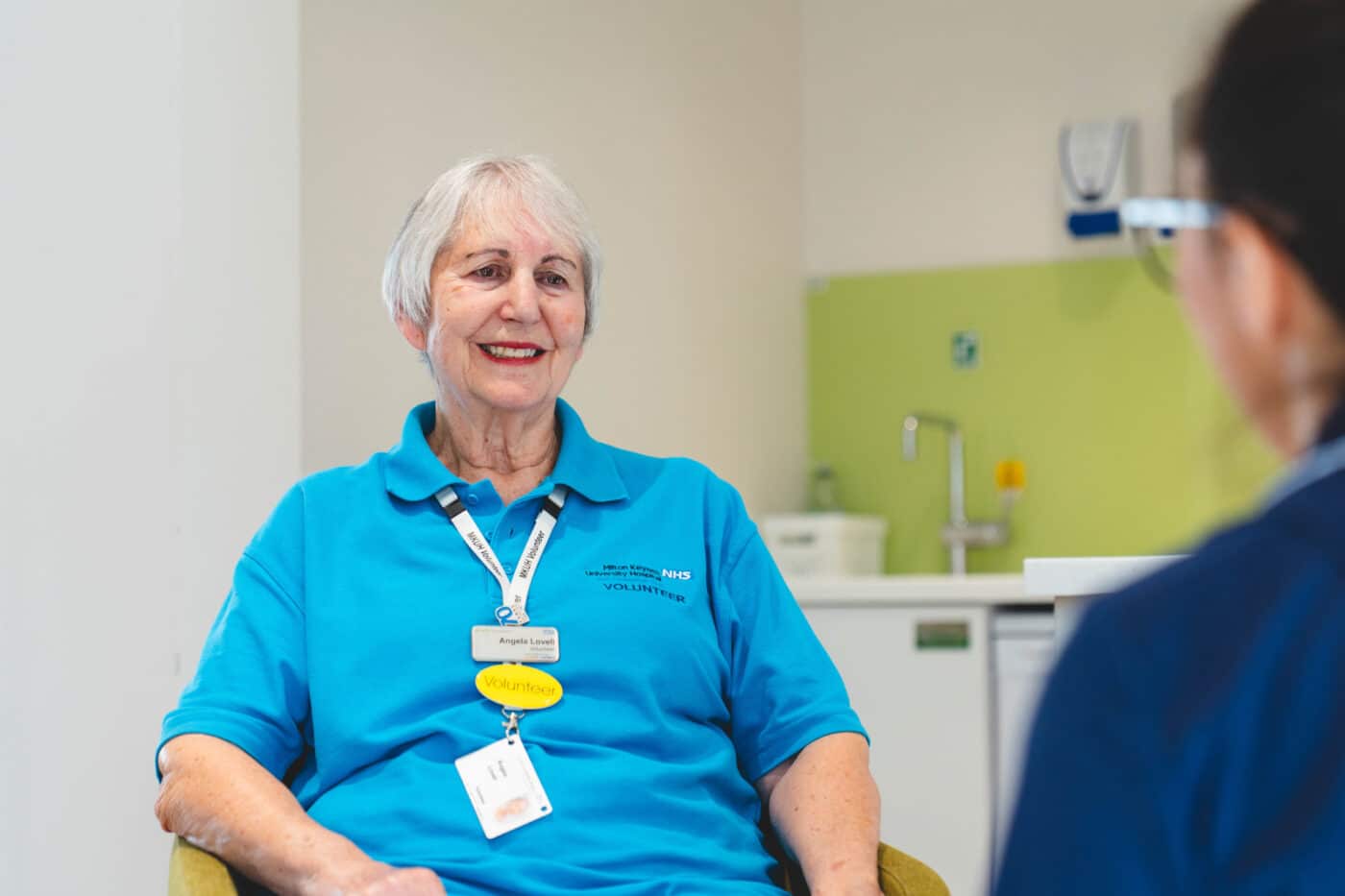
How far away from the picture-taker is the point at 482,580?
67.3 inches

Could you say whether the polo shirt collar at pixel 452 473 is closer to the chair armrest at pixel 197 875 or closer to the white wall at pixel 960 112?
Answer: the chair armrest at pixel 197 875

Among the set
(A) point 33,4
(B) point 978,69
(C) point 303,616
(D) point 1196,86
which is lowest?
(C) point 303,616

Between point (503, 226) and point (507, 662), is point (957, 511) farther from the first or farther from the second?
point (507, 662)

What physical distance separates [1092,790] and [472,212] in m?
1.38

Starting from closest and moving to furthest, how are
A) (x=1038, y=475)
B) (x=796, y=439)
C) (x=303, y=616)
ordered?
1. (x=303, y=616)
2. (x=1038, y=475)
3. (x=796, y=439)

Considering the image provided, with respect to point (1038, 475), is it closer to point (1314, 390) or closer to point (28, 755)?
point (28, 755)

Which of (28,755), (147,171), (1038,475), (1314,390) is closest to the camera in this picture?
(1314,390)

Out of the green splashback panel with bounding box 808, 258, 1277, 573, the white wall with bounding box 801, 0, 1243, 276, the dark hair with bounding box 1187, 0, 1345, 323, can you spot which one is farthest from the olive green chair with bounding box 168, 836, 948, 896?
the white wall with bounding box 801, 0, 1243, 276

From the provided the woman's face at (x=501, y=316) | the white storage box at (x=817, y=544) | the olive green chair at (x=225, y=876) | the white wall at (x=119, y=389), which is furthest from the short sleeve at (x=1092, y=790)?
the white storage box at (x=817, y=544)

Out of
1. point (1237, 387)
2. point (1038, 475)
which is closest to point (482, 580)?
point (1237, 387)

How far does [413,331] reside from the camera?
1928 millimetres

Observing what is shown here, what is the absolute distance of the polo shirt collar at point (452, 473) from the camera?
70.0 inches

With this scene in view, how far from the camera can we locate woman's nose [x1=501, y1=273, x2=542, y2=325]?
6.00 ft

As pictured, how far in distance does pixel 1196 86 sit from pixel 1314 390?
0.14 m
